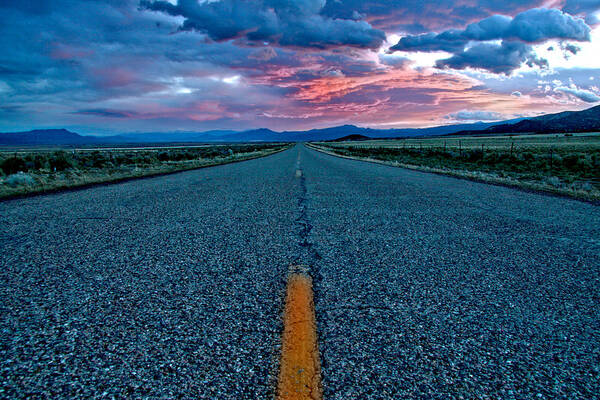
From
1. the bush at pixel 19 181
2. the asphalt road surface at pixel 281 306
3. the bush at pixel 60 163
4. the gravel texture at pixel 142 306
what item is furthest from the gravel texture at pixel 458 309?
the bush at pixel 60 163

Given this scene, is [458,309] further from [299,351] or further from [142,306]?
[142,306]

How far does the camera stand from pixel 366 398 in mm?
1506

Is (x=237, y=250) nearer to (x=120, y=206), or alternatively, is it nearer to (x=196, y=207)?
(x=196, y=207)

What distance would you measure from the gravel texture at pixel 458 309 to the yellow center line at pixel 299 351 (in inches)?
2.6

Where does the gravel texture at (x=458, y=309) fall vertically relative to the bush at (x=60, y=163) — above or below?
below

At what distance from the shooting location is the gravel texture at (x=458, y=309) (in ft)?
5.39

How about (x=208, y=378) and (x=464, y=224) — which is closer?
(x=208, y=378)

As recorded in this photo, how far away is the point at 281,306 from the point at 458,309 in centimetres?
120

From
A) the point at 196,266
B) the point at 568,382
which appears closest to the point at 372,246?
the point at 196,266

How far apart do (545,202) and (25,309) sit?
8.62 meters

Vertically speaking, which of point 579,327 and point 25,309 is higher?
point 25,309

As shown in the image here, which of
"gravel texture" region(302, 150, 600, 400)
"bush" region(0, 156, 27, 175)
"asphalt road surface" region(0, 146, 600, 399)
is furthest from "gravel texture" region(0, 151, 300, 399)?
"bush" region(0, 156, 27, 175)

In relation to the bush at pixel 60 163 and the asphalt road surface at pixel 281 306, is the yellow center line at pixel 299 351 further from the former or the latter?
the bush at pixel 60 163

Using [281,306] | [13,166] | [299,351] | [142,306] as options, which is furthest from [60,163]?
[299,351]
